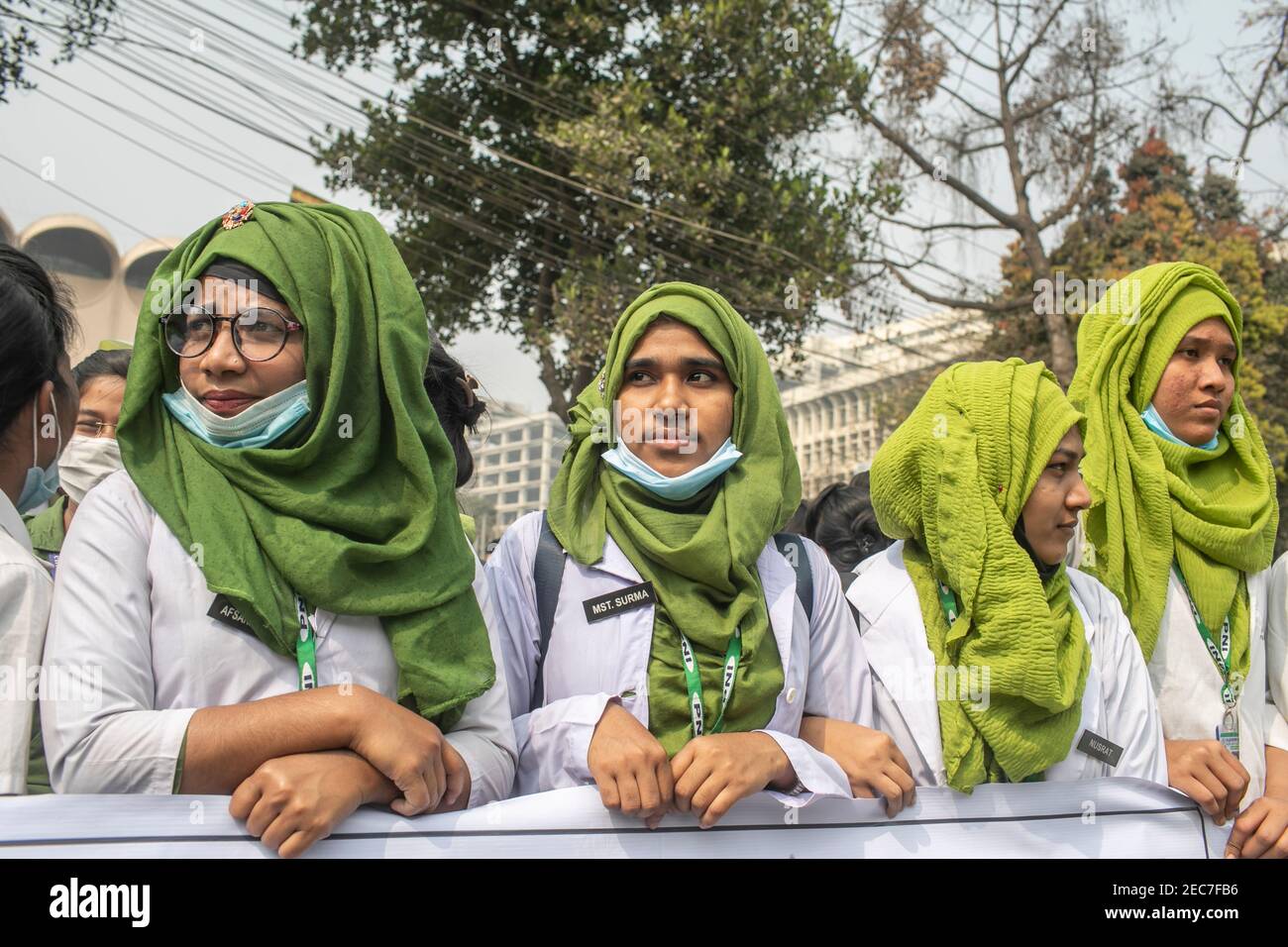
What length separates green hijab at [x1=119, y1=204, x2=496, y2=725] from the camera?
2.01 meters

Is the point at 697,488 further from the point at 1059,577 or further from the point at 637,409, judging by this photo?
the point at 1059,577

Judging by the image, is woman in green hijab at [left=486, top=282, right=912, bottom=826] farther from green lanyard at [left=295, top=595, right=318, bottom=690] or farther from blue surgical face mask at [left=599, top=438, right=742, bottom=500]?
green lanyard at [left=295, top=595, right=318, bottom=690]

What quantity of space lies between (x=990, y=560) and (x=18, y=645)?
198 cm

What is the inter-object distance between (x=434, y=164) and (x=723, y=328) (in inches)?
406

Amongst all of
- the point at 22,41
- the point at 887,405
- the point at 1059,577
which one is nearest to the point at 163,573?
the point at 1059,577

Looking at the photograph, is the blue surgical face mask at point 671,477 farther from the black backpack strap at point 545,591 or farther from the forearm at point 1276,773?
the forearm at point 1276,773

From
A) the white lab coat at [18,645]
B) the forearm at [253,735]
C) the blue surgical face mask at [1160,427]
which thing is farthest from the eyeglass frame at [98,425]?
the blue surgical face mask at [1160,427]

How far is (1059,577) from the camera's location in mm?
2855

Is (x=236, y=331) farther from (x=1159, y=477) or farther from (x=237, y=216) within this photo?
(x=1159, y=477)

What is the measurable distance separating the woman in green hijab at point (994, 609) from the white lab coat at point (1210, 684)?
24 cm

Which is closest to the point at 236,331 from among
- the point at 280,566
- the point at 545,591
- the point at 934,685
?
the point at 280,566

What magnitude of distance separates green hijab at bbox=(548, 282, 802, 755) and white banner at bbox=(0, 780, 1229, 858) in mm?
275

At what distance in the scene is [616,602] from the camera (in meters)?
2.52

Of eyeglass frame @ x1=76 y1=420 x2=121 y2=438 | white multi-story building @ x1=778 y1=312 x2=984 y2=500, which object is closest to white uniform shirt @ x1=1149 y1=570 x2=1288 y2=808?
eyeglass frame @ x1=76 y1=420 x2=121 y2=438
